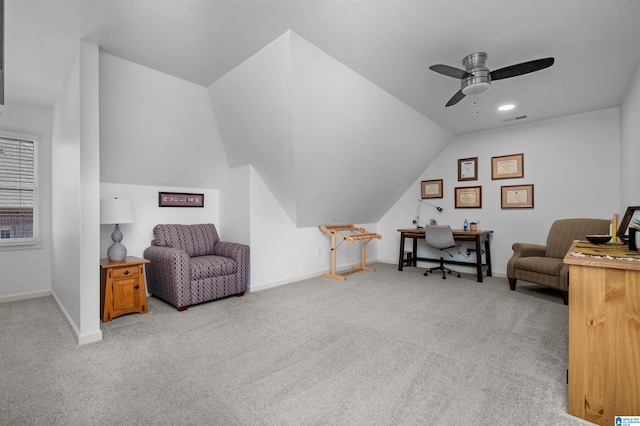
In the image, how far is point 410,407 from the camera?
165 centimetres

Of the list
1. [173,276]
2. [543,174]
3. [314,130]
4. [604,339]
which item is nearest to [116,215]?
[173,276]

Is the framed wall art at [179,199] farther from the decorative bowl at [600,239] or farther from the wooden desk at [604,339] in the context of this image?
the decorative bowl at [600,239]

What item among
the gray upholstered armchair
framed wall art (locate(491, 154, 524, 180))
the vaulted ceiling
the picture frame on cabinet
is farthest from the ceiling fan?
framed wall art (locate(491, 154, 524, 180))

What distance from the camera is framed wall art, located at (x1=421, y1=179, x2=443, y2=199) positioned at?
5703mm

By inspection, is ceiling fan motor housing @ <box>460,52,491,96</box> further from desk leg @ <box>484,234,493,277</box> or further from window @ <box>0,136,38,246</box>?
window @ <box>0,136,38,246</box>

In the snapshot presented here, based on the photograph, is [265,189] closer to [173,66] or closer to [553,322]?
[173,66]

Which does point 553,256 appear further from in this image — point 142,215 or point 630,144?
point 142,215

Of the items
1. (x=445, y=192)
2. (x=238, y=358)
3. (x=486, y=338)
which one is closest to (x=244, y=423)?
(x=238, y=358)

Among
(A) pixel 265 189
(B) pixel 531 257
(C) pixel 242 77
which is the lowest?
(B) pixel 531 257

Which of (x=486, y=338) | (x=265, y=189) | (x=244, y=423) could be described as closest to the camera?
(x=244, y=423)

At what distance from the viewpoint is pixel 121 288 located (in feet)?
9.94

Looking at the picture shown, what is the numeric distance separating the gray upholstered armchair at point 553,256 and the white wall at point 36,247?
6.27m

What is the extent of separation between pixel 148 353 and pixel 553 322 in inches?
145

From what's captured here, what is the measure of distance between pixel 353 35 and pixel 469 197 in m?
3.96
